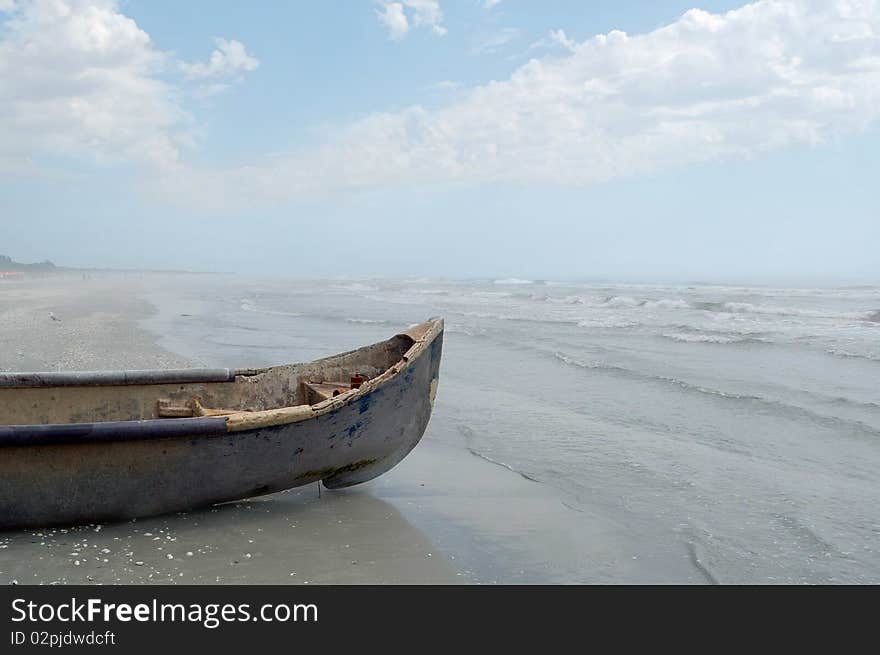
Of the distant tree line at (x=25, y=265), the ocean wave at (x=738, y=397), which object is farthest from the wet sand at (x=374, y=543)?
the distant tree line at (x=25, y=265)

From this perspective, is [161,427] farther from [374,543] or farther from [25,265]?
[25,265]

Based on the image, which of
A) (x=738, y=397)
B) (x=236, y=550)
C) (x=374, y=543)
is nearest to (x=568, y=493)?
(x=374, y=543)

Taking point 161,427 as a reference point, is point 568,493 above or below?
below

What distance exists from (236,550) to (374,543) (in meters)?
0.83

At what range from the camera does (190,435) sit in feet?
14.4

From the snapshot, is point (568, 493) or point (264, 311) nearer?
point (568, 493)

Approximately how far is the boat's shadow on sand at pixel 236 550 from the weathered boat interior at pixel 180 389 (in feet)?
2.98

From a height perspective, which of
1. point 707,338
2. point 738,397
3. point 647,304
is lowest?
point 738,397
